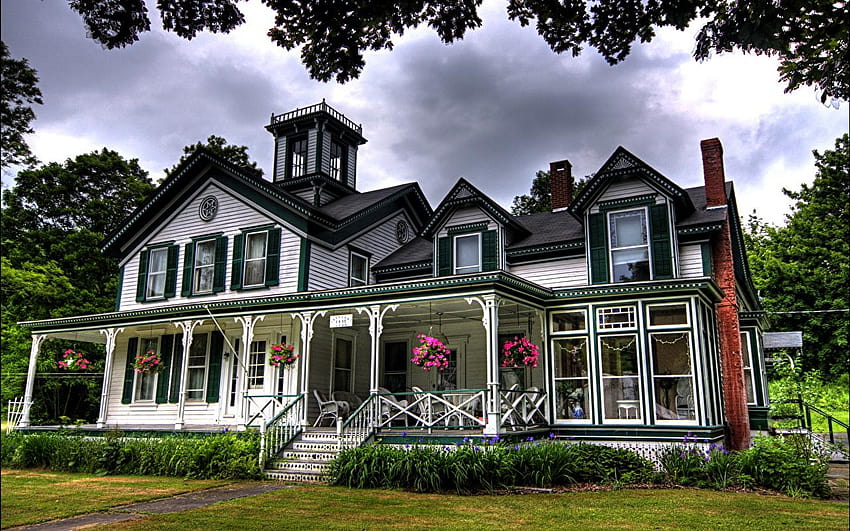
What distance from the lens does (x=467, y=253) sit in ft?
→ 62.4

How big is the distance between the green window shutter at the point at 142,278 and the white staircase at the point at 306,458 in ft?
31.5

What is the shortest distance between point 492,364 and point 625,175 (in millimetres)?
6481

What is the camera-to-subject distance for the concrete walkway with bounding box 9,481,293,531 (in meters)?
9.06

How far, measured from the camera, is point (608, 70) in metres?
7.63

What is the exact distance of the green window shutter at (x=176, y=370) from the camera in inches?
773

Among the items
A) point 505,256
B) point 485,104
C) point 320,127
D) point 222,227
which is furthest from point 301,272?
point 485,104

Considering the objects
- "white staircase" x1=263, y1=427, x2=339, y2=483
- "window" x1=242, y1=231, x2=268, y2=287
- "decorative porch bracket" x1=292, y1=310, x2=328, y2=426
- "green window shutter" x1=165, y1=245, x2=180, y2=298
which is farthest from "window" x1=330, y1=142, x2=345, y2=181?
"white staircase" x1=263, y1=427, x2=339, y2=483

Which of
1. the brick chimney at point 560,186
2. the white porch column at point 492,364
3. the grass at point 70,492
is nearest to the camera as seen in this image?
the grass at point 70,492

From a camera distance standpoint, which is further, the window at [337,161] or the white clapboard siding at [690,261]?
the window at [337,161]

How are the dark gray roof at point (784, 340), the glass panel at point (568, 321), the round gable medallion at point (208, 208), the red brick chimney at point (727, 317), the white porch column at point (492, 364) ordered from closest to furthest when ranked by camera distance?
the white porch column at point (492, 364) → the glass panel at point (568, 321) → the red brick chimney at point (727, 317) → the dark gray roof at point (784, 340) → the round gable medallion at point (208, 208)

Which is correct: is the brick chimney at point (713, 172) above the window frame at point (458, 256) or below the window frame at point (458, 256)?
above

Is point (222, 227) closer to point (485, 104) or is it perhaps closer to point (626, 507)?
point (485, 104)

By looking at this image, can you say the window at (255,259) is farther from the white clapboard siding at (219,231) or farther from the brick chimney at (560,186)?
the brick chimney at (560,186)

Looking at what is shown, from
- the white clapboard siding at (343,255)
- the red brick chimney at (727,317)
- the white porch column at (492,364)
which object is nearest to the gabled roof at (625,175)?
the red brick chimney at (727,317)
